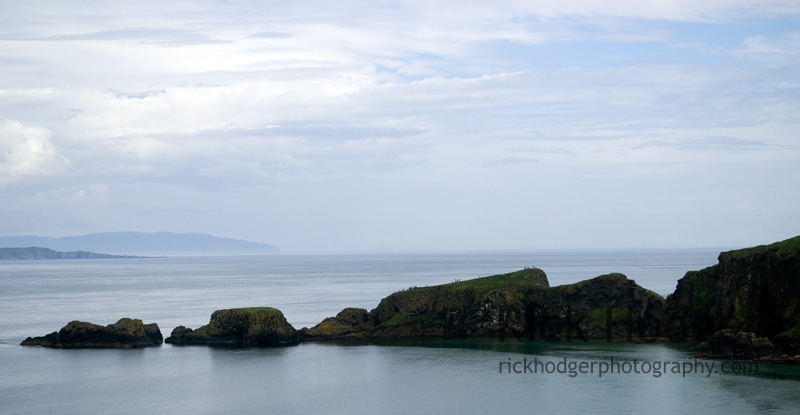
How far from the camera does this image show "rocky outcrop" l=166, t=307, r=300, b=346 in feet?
298

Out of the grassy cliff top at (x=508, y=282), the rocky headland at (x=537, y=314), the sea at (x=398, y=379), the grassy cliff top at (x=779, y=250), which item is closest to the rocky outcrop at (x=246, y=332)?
the rocky headland at (x=537, y=314)

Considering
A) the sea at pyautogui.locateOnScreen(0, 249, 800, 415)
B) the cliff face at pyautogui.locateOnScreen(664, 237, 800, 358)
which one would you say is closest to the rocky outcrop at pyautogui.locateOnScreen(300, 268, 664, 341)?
the sea at pyautogui.locateOnScreen(0, 249, 800, 415)

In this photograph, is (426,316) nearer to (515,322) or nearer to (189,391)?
(515,322)

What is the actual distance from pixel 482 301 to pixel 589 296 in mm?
11001

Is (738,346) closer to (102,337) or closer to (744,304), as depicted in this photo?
(744,304)

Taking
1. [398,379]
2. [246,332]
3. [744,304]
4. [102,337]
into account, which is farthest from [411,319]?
[744,304]

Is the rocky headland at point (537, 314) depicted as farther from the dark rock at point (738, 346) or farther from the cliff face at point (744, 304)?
the dark rock at point (738, 346)

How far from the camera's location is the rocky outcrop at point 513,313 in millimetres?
91062

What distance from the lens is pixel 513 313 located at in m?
93.4

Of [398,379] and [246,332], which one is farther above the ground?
[246,332]

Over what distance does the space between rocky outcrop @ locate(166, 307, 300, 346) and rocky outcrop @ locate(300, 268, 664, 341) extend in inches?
142

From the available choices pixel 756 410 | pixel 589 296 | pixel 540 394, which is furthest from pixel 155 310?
pixel 756 410

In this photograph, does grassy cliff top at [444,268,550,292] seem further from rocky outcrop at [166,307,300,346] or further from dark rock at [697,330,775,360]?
dark rock at [697,330,775,360]

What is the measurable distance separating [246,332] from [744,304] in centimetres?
4735
